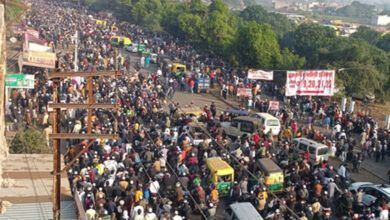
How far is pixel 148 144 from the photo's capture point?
60.3 feet

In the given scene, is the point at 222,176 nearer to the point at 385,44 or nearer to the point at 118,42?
the point at 118,42

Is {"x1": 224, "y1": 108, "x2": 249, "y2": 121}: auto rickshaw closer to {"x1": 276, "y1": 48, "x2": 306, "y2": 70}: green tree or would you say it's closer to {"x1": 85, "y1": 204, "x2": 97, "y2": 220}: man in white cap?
{"x1": 85, "y1": 204, "x2": 97, "y2": 220}: man in white cap

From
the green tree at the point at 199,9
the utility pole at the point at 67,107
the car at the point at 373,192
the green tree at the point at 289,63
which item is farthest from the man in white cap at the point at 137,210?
the green tree at the point at 199,9

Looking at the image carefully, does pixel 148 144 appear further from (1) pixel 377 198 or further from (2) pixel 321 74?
(2) pixel 321 74

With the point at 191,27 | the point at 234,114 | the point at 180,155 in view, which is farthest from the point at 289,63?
the point at 180,155

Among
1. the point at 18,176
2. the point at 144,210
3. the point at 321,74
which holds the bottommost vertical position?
the point at 144,210

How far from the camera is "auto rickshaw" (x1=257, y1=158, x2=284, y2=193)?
16000mm

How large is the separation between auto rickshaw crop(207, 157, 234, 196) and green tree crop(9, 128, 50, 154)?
693 centimetres

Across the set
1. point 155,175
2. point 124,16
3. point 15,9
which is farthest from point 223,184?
point 124,16

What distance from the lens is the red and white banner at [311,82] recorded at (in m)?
23.3

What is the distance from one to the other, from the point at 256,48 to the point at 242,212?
25.3 meters

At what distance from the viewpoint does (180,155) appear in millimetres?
17219

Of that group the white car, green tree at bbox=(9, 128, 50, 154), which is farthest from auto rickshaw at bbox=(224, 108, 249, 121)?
the white car

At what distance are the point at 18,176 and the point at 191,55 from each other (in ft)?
113
